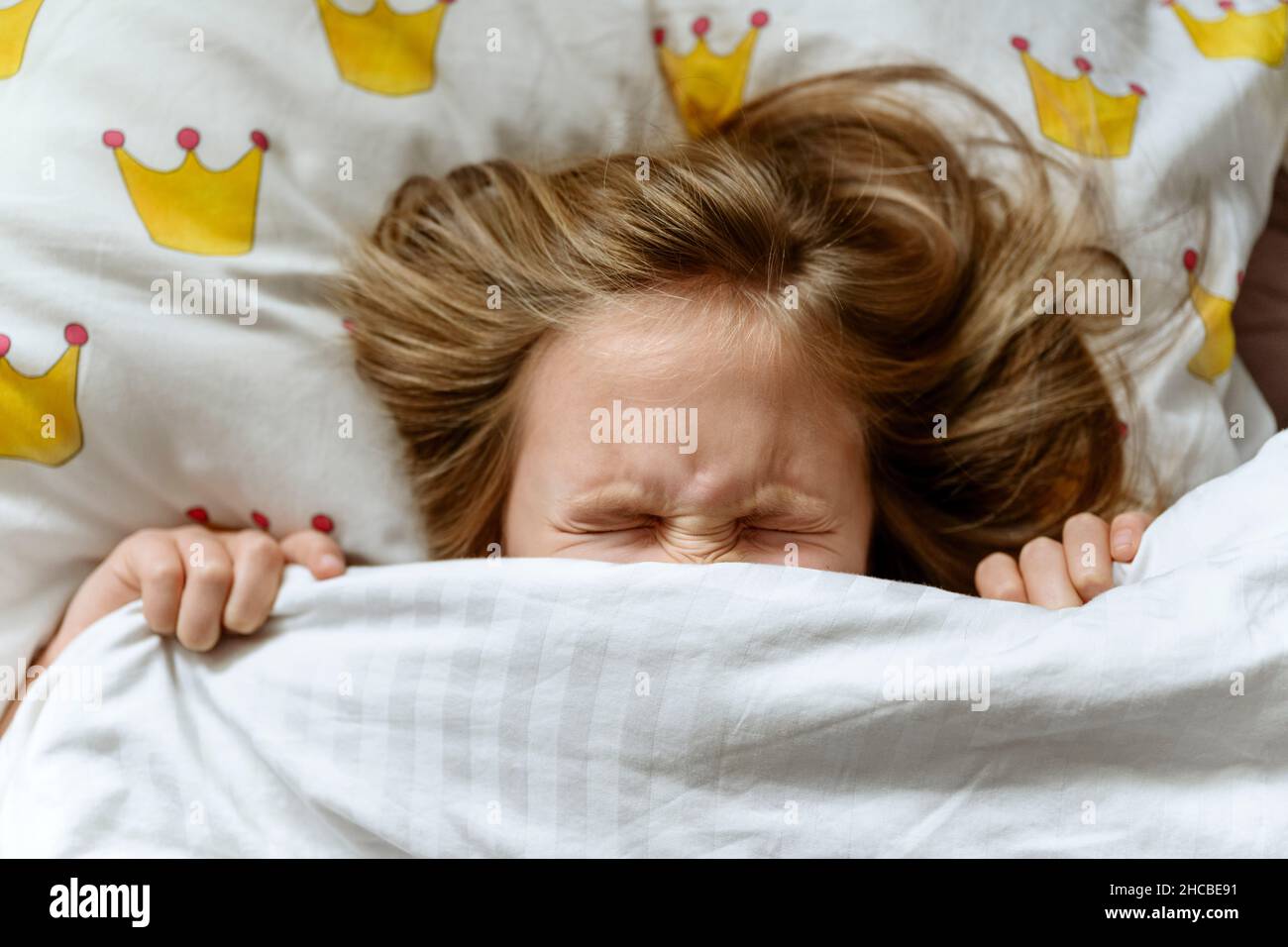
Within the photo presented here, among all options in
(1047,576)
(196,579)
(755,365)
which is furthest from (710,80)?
(196,579)

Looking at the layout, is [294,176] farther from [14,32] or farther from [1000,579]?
[1000,579]

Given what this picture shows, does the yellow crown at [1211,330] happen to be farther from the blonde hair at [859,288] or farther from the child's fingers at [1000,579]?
the child's fingers at [1000,579]

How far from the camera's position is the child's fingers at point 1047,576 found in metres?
1.06

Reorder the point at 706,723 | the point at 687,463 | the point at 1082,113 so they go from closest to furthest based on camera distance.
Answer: the point at 706,723 < the point at 687,463 < the point at 1082,113

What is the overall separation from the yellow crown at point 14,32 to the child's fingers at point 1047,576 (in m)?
1.06

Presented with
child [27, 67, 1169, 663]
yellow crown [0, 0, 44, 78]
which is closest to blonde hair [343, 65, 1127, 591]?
child [27, 67, 1169, 663]

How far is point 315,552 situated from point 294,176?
1.24 feet

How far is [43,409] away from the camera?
1062 mm

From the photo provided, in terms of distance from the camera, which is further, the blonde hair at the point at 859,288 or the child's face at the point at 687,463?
the blonde hair at the point at 859,288

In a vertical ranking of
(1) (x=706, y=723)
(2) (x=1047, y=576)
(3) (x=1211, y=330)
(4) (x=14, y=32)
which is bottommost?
(1) (x=706, y=723)

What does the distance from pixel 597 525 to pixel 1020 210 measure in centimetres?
58

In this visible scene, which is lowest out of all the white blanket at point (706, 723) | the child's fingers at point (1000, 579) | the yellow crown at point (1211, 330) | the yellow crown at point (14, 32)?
the white blanket at point (706, 723)

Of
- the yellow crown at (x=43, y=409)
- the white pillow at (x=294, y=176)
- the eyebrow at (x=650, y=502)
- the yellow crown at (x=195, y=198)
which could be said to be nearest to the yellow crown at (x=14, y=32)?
the white pillow at (x=294, y=176)

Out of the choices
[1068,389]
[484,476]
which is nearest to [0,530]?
[484,476]
